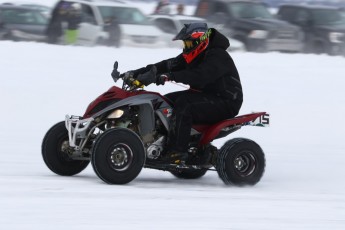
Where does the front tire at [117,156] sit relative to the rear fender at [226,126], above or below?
below

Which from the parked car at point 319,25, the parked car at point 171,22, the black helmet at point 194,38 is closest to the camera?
the black helmet at point 194,38

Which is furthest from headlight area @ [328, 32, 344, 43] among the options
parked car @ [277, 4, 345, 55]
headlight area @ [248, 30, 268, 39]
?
headlight area @ [248, 30, 268, 39]

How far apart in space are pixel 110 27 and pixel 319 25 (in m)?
7.28

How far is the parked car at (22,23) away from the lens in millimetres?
25391

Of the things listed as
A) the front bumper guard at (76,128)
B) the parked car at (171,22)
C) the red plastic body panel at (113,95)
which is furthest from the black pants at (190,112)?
the parked car at (171,22)

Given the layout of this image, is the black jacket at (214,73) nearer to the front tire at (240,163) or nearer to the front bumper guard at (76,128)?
the front tire at (240,163)

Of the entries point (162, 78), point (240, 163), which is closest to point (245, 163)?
point (240, 163)

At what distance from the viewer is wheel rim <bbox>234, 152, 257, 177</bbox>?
9724mm

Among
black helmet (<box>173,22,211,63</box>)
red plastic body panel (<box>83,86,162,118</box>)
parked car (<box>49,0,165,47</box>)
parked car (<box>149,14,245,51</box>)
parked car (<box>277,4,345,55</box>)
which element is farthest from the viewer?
parked car (<box>277,4,345,55</box>)

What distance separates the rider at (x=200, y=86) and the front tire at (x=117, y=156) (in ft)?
1.87

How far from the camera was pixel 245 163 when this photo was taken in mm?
9797

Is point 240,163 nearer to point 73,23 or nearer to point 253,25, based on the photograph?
point 73,23

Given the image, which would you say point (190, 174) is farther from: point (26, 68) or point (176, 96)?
point (26, 68)

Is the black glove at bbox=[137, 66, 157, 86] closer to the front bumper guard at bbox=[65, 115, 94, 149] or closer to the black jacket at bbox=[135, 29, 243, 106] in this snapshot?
the black jacket at bbox=[135, 29, 243, 106]
